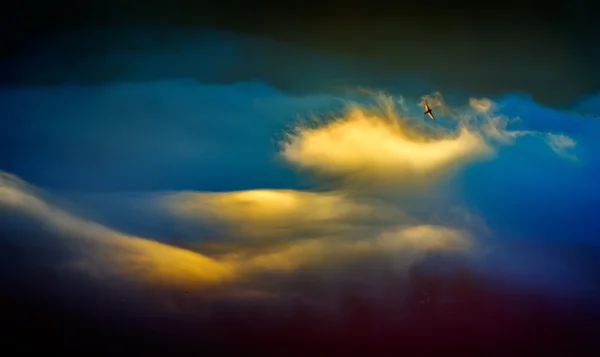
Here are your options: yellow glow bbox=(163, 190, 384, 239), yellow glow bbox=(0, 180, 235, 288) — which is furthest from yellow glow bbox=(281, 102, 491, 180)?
yellow glow bbox=(0, 180, 235, 288)

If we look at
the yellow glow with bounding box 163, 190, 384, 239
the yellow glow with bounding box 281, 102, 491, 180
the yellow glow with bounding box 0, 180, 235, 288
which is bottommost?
the yellow glow with bounding box 0, 180, 235, 288

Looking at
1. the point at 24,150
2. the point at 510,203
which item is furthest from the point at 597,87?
the point at 24,150

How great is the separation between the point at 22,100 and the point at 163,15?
0.80m

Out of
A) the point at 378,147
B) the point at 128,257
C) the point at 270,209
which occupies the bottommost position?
the point at 128,257

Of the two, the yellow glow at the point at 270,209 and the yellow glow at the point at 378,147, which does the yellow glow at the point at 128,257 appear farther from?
the yellow glow at the point at 378,147

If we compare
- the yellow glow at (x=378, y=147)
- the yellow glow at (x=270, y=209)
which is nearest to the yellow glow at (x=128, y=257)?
the yellow glow at (x=270, y=209)

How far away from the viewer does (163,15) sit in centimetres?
279

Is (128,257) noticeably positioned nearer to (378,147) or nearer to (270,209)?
(270,209)

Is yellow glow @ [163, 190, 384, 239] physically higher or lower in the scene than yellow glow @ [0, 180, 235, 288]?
higher

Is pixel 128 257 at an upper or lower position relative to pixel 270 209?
lower

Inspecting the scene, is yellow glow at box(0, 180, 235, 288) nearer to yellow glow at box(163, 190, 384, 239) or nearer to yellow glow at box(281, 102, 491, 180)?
yellow glow at box(163, 190, 384, 239)

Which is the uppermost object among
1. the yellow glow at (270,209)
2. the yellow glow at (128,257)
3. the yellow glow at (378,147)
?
the yellow glow at (378,147)

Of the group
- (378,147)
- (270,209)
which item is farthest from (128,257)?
(378,147)

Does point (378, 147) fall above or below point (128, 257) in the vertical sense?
above
